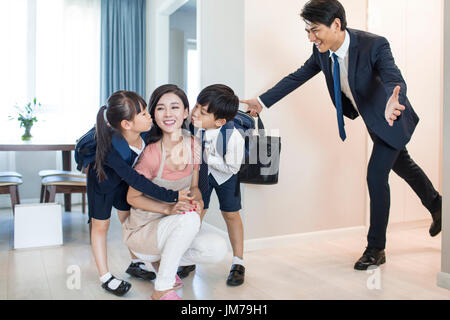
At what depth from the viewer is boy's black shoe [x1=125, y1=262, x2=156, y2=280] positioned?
1970 millimetres

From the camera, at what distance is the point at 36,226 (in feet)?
8.70

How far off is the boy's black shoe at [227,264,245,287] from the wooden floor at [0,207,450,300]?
3cm

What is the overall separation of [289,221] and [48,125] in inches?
110

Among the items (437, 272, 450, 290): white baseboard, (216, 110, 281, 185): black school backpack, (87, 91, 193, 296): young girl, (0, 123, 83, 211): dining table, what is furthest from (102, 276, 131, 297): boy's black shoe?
(0, 123, 83, 211): dining table

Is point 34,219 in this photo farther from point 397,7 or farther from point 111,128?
point 397,7

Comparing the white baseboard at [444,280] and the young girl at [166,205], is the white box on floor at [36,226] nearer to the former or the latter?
the young girl at [166,205]

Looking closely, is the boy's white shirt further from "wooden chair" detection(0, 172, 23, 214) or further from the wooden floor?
"wooden chair" detection(0, 172, 23, 214)

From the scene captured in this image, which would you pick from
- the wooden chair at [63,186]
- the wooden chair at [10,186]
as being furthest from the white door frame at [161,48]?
the wooden chair at [10,186]

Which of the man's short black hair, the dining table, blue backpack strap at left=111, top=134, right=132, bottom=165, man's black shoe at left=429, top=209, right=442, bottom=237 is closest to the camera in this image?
blue backpack strap at left=111, top=134, right=132, bottom=165

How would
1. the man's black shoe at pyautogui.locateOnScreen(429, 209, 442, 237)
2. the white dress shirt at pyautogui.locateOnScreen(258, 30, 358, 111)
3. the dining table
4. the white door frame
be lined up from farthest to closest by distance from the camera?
the white door frame < the dining table < the man's black shoe at pyautogui.locateOnScreen(429, 209, 442, 237) < the white dress shirt at pyautogui.locateOnScreen(258, 30, 358, 111)

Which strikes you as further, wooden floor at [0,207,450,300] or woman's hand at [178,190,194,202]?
wooden floor at [0,207,450,300]

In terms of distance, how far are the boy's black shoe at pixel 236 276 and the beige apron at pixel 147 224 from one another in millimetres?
415

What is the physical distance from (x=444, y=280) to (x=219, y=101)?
130cm

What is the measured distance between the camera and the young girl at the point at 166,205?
65.7 inches
